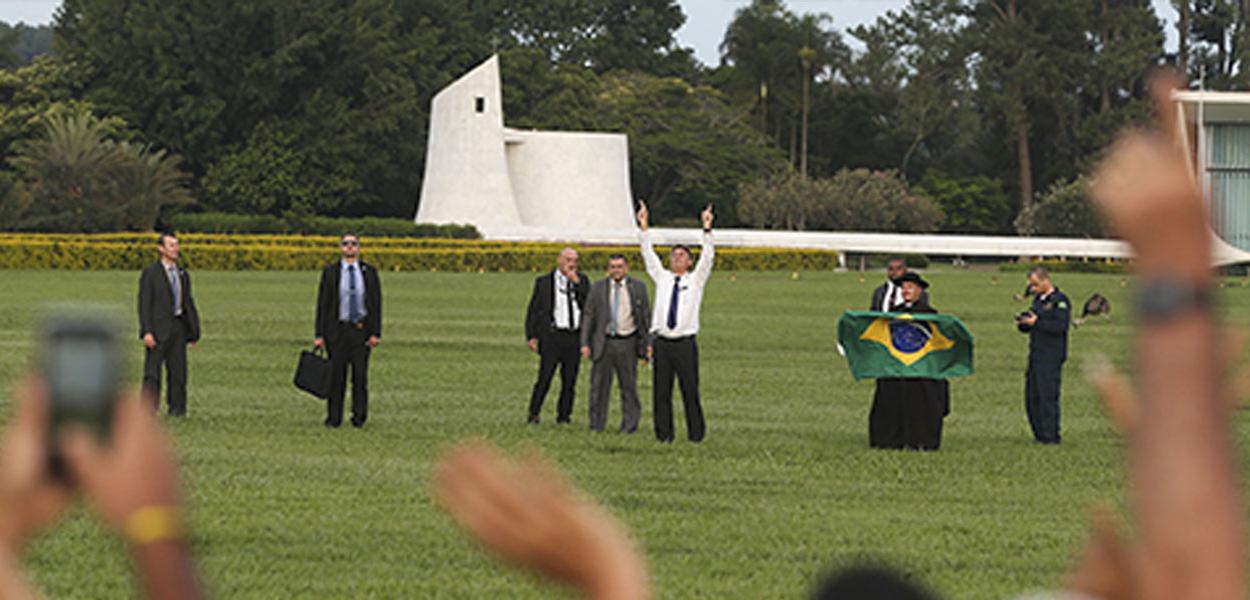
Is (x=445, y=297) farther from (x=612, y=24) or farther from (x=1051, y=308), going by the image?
(x=612, y=24)

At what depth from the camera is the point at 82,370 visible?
1.46 meters

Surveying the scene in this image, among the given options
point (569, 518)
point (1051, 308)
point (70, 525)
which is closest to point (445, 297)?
point (1051, 308)

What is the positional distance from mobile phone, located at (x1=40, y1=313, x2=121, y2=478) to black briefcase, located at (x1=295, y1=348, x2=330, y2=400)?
1359cm

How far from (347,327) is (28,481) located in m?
13.8

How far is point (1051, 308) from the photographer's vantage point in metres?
14.7

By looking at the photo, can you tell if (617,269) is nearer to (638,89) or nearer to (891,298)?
(891,298)

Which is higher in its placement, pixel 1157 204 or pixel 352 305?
pixel 1157 204

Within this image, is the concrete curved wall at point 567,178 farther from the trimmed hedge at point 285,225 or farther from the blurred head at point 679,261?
the blurred head at point 679,261

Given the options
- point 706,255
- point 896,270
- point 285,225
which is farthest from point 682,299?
point 285,225

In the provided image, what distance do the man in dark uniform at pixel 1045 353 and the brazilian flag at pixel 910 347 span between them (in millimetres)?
693

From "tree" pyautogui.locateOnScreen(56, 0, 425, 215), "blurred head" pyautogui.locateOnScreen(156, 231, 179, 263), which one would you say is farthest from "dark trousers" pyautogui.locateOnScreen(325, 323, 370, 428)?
"tree" pyautogui.locateOnScreen(56, 0, 425, 215)

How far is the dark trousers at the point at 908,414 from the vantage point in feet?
46.3

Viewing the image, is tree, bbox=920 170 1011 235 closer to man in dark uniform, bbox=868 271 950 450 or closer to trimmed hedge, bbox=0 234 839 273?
trimmed hedge, bbox=0 234 839 273

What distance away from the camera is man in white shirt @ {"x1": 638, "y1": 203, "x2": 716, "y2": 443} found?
14195 millimetres
